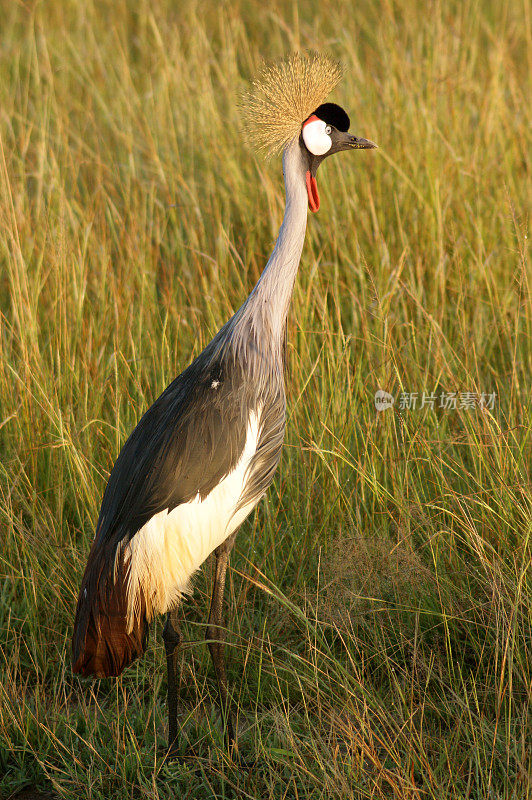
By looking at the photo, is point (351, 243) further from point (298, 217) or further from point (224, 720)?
point (224, 720)

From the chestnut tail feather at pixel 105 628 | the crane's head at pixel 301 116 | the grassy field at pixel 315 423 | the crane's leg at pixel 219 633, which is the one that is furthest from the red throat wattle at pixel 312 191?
the chestnut tail feather at pixel 105 628

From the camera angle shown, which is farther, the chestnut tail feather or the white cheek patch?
the white cheek patch

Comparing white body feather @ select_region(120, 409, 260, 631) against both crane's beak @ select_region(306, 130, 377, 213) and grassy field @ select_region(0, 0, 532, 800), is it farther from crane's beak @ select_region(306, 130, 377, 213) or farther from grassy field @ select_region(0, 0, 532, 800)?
crane's beak @ select_region(306, 130, 377, 213)

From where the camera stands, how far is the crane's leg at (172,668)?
230 centimetres

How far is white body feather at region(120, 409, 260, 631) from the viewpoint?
222 cm

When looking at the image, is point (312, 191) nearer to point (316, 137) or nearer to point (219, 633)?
point (316, 137)

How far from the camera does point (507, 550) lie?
2463 millimetres

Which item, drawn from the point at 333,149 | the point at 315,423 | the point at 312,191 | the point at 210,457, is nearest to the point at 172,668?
the point at 210,457

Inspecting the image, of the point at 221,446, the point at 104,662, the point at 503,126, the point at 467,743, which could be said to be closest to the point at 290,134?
the point at 221,446

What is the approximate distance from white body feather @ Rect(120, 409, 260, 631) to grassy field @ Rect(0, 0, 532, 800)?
138mm

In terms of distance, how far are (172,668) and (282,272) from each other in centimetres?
109

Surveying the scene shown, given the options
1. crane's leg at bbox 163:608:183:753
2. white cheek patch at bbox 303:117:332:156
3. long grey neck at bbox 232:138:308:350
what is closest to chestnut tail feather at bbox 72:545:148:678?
crane's leg at bbox 163:608:183:753

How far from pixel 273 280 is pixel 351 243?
1653mm

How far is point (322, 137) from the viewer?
240cm
